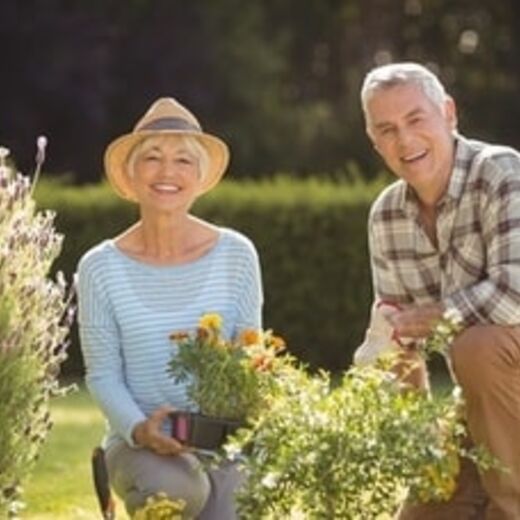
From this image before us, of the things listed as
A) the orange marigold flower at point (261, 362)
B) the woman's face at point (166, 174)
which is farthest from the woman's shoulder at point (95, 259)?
the orange marigold flower at point (261, 362)

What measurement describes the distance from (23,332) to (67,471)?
3642mm

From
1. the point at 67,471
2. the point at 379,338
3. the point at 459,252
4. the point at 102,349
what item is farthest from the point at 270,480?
the point at 67,471

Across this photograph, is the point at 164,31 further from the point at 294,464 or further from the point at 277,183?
the point at 294,464

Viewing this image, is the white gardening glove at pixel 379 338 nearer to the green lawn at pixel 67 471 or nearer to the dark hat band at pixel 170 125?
the dark hat band at pixel 170 125

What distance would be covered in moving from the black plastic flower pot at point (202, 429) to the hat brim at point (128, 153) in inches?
32.0

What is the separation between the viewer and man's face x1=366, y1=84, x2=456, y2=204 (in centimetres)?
546

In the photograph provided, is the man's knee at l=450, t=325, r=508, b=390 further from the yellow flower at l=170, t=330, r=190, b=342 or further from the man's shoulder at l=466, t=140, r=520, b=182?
the yellow flower at l=170, t=330, r=190, b=342

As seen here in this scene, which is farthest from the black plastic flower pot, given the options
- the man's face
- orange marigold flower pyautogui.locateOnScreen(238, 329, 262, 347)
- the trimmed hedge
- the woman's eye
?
the trimmed hedge

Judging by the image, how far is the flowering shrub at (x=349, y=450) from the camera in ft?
15.1

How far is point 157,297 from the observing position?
5.51m

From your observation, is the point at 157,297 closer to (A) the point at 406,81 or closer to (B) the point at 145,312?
(B) the point at 145,312

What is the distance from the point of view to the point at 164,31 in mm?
24594

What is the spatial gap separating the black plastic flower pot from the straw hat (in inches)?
32.3

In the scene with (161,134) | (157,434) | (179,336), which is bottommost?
(157,434)
